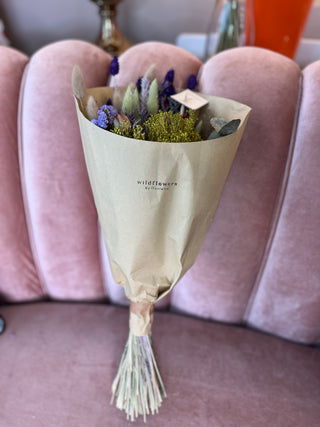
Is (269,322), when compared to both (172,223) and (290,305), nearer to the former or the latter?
(290,305)

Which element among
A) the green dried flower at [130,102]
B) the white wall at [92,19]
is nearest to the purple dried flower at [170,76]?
the green dried flower at [130,102]

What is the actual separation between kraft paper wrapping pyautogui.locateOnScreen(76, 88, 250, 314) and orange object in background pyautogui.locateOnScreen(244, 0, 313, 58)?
534mm

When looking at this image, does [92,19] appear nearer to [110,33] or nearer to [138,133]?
[110,33]

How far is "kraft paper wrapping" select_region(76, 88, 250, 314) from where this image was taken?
46 centimetres

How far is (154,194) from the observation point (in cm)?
49

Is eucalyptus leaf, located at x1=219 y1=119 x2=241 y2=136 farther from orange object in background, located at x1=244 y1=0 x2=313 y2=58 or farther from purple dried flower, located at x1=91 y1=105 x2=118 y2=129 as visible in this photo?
orange object in background, located at x1=244 y1=0 x2=313 y2=58

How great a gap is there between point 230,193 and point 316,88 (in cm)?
28

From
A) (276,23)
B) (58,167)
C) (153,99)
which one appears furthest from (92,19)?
(153,99)

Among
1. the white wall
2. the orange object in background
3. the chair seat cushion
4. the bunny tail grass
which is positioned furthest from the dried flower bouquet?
the white wall

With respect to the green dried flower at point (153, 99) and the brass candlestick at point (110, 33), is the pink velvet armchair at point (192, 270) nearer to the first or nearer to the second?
the green dried flower at point (153, 99)

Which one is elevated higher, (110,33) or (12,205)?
(110,33)

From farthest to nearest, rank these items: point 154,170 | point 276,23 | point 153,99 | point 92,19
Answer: point 92,19, point 276,23, point 153,99, point 154,170

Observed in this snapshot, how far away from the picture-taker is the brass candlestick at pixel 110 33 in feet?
3.58

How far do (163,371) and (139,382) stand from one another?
8 cm
